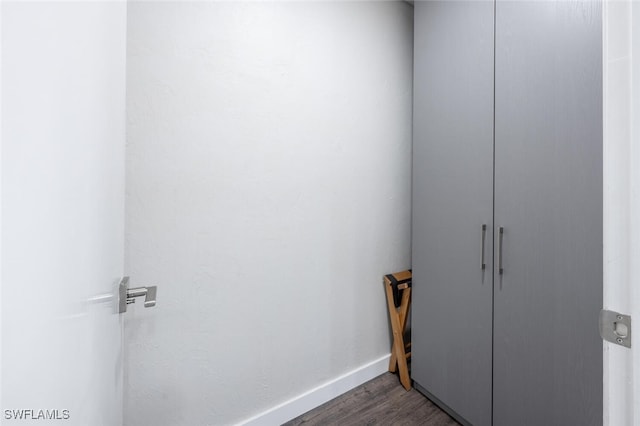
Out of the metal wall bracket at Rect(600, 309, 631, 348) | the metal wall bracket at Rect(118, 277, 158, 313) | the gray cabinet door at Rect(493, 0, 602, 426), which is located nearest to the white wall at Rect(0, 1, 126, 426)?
the metal wall bracket at Rect(118, 277, 158, 313)

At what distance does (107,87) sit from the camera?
2.01 ft

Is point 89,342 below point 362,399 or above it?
above

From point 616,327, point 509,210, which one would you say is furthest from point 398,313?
point 616,327

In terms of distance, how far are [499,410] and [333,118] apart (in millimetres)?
1700

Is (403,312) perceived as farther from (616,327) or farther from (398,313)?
(616,327)

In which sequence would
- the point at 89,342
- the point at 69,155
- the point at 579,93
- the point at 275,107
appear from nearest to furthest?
the point at 69,155 < the point at 89,342 < the point at 579,93 < the point at 275,107

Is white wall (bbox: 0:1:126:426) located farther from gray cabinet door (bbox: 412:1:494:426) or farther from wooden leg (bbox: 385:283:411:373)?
wooden leg (bbox: 385:283:411:373)

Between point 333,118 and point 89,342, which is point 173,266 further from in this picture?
point 333,118

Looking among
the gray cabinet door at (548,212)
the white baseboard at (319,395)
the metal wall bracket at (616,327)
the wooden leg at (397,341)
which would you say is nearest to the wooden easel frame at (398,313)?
the wooden leg at (397,341)

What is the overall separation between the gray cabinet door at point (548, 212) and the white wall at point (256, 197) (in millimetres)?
736

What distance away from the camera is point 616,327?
1.86ft

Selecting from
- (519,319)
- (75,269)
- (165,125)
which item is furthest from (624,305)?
(165,125)

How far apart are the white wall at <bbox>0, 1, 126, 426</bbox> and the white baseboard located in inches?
40.0

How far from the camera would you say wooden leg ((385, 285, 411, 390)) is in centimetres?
179
